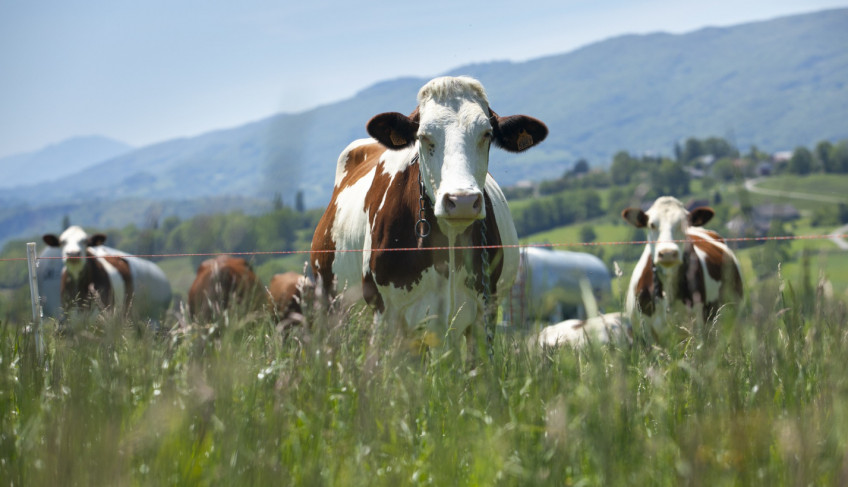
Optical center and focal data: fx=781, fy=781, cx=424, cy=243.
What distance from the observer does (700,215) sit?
1160 centimetres

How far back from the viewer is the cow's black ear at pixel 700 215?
37.6 feet

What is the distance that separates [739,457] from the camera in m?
2.74

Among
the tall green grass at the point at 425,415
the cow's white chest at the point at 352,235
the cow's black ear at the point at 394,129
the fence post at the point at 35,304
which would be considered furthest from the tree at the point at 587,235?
the tall green grass at the point at 425,415

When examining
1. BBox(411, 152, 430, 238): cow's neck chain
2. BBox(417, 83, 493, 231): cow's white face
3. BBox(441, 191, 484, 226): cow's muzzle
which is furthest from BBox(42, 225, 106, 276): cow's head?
BBox(441, 191, 484, 226): cow's muzzle

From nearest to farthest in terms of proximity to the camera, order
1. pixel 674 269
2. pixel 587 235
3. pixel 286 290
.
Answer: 1. pixel 674 269
2. pixel 286 290
3. pixel 587 235

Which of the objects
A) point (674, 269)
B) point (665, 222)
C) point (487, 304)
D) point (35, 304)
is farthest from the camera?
point (665, 222)

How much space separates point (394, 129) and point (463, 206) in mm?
1486

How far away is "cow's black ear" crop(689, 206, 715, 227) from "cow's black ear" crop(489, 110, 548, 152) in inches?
224

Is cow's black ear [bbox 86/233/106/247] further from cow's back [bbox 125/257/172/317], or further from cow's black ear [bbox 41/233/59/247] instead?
cow's back [bbox 125/257/172/317]

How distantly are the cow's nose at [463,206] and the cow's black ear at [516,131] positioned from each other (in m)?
1.17

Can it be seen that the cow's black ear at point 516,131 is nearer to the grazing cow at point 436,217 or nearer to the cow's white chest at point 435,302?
the grazing cow at point 436,217

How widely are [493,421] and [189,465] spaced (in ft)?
→ 4.02

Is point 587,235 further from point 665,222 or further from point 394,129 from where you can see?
point 394,129

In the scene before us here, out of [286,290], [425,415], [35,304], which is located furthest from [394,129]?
[286,290]
